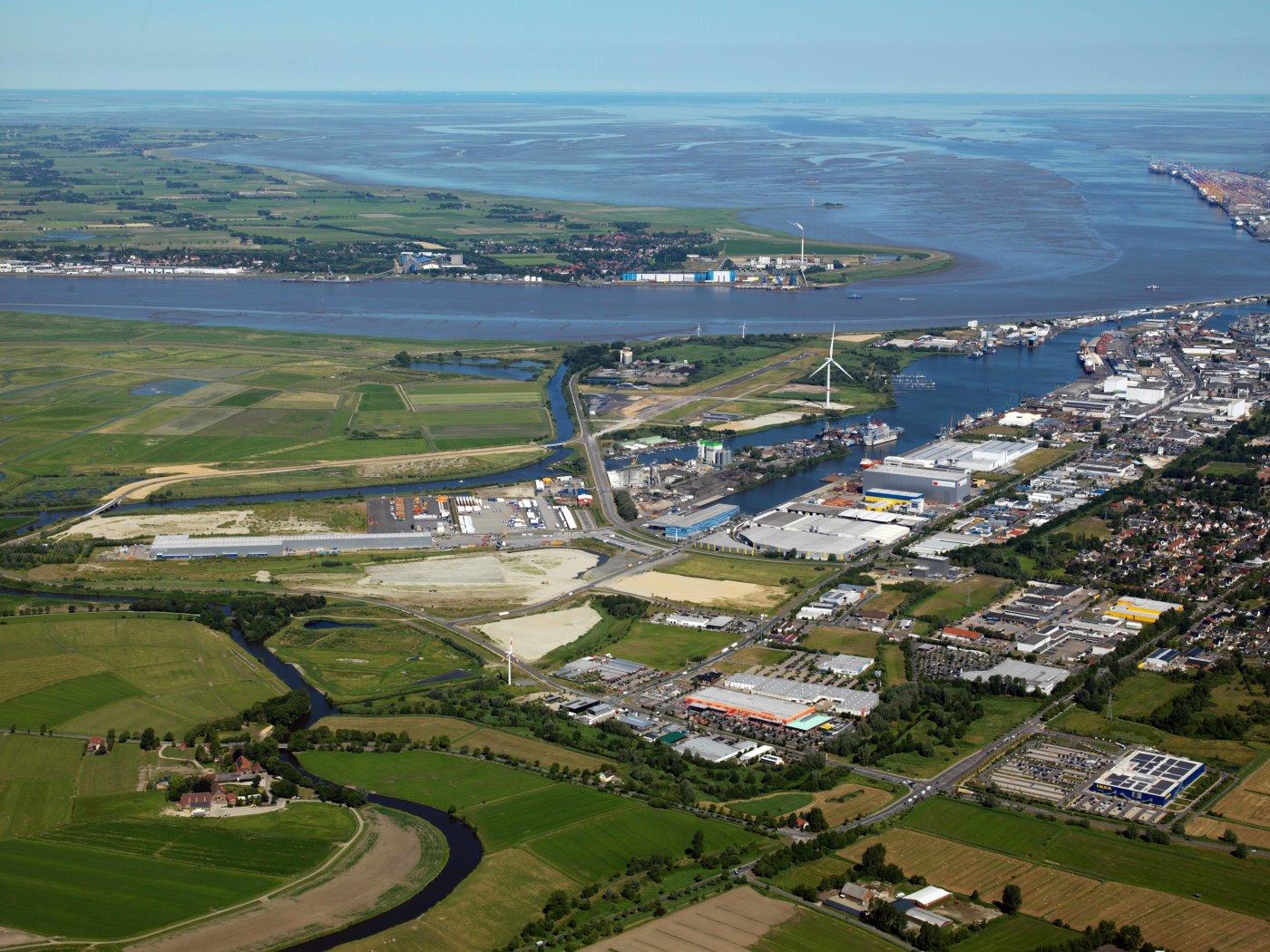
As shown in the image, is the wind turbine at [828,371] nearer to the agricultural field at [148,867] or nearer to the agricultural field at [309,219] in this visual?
the agricultural field at [309,219]

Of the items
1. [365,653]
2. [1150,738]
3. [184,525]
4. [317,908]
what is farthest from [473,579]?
[1150,738]

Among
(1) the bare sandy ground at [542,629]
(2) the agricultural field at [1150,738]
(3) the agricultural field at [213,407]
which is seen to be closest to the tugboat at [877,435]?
(3) the agricultural field at [213,407]

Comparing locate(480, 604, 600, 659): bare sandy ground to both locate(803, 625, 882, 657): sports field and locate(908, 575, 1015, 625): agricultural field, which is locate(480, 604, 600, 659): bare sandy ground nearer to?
locate(803, 625, 882, 657): sports field

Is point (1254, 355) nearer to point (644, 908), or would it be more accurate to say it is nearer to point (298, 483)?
point (298, 483)

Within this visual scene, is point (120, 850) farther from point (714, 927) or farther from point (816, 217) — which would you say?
point (816, 217)

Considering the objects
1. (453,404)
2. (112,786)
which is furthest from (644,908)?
(453,404)

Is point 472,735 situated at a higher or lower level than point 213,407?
lower

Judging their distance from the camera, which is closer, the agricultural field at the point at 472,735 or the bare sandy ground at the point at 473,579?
the agricultural field at the point at 472,735
